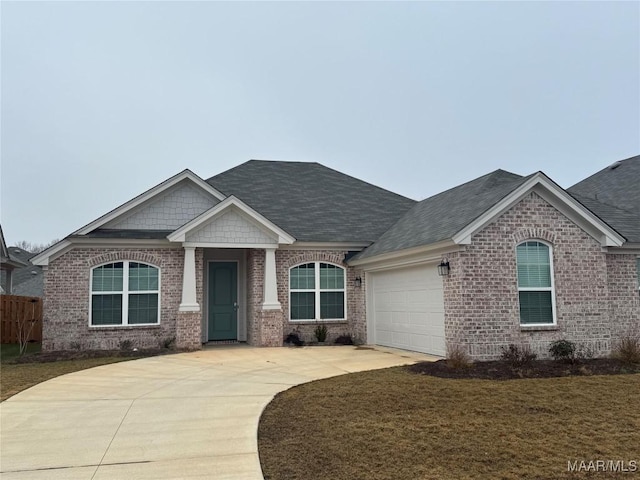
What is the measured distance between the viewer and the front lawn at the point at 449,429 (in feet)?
16.3

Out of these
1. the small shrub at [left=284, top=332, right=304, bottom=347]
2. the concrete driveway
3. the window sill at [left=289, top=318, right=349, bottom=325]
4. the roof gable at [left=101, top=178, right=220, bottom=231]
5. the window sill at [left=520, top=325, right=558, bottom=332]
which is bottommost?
the concrete driveway

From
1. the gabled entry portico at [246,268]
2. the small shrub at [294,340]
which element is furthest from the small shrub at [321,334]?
the gabled entry portico at [246,268]

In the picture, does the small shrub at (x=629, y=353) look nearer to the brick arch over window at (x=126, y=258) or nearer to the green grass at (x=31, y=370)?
the green grass at (x=31, y=370)

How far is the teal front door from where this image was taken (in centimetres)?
1694

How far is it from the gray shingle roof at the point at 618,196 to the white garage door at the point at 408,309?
542cm

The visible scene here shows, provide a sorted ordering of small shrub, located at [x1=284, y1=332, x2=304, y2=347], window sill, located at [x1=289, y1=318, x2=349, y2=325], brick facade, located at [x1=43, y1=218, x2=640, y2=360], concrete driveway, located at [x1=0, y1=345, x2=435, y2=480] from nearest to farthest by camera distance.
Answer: concrete driveway, located at [x1=0, y1=345, x2=435, y2=480] < brick facade, located at [x1=43, y1=218, x2=640, y2=360] < small shrub, located at [x1=284, y1=332, x2=304, y2=347] < window sill, located at [x1=289, y1=318, x2=349, y2=325]

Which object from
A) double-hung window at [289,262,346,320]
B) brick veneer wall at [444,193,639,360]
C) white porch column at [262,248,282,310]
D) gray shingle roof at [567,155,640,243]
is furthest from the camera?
double-hung window at [289,262,346,320]

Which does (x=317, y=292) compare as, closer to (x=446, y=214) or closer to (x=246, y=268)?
(x=246, y=268)

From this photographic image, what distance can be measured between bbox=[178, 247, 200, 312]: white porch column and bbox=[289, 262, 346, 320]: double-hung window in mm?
3088

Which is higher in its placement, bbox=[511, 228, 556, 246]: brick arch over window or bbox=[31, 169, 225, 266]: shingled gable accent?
bbox=[31, 169, 225, 266]: shingled gable accent

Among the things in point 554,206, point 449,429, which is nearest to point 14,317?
point 449,429

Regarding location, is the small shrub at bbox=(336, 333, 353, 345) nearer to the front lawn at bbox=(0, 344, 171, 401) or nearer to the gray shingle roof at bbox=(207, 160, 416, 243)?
the gray shingle roof at bbox=(207, 160, 416, 243)

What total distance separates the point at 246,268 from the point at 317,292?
258 centimetres

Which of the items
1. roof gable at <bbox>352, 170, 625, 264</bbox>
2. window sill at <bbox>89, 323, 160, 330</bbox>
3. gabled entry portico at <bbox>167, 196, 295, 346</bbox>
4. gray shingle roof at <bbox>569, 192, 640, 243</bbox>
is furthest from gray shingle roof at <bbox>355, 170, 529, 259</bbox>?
window sill at <bbox>89, 323, 160, 330</bbox>
